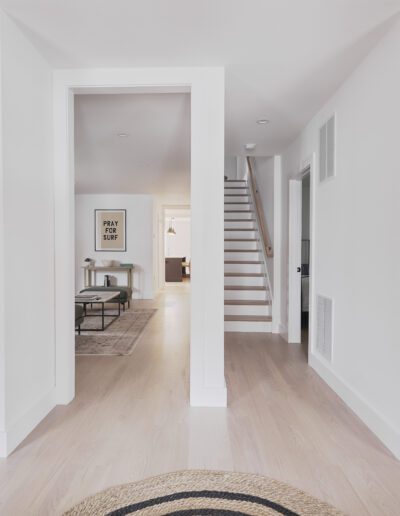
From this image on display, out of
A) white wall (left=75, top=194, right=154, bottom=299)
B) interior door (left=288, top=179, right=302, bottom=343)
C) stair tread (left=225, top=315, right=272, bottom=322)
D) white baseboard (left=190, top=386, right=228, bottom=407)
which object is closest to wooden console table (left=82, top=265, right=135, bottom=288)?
white wall (left=75, top=194, right=154, bottom=299)

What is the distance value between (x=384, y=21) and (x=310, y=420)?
2.44 meters

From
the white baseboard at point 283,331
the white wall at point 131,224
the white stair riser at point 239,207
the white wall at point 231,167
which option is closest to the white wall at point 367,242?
the white baseboard at point 283,331

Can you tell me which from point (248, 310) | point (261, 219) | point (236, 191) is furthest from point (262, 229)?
point (236, 191)

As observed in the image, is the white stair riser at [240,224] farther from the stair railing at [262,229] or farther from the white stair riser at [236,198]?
the white stair riser at [236,198]

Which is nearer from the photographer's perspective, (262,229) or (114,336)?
(114,336)

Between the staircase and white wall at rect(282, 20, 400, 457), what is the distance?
75.0 inches

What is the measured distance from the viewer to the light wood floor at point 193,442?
1.73 metres

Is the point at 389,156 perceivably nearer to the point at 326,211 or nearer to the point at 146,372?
the point at 326,211

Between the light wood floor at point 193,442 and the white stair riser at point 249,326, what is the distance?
62.1 inches

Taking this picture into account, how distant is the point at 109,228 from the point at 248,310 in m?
4.46

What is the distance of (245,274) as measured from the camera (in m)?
5.67

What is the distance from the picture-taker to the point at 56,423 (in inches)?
93.4

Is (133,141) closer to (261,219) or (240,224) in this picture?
(261,219)

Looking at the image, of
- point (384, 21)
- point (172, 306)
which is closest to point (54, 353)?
point (384, 21)
